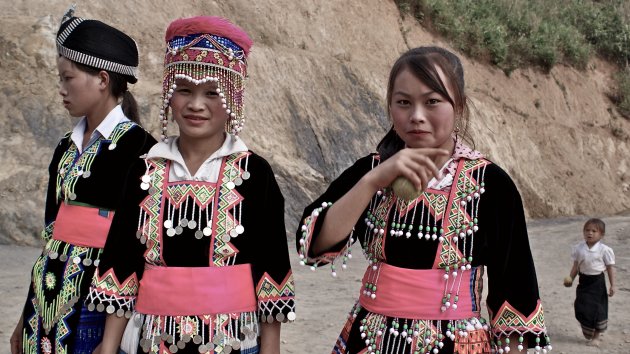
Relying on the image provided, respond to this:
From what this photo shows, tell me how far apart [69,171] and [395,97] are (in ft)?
4.52

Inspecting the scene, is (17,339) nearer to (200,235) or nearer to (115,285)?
(115,285)

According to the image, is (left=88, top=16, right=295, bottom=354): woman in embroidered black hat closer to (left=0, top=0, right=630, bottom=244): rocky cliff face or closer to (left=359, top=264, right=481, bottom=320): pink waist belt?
(left=359, top=264, right=481, bottom=320): pink waist belt

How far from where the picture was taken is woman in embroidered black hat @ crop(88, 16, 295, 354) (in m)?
2.32

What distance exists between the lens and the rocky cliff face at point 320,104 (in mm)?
10018

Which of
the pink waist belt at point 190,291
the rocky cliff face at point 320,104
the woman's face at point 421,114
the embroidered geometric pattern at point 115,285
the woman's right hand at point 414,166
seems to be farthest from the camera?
the rocky cliff face at point 320,104

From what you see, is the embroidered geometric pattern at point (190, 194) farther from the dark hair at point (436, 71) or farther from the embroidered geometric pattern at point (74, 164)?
the dark hair at point (436, 71)

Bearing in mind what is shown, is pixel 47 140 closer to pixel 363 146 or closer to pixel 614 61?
pixel 363 146

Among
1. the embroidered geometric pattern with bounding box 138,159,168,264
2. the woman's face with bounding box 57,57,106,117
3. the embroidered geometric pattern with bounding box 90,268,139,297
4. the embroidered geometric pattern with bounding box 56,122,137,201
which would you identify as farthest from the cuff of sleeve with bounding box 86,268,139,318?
the woman's face with bounding box 57,57,106,117

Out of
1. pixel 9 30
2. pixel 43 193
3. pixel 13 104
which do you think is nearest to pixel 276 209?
pixel 43 193

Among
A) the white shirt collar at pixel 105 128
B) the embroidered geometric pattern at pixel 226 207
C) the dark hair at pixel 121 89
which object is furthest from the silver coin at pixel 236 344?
the dark hair at pixel 121 89

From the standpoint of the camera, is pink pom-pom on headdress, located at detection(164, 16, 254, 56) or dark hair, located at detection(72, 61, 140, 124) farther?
dark hair, located at detection(72, 61, 140, 124)

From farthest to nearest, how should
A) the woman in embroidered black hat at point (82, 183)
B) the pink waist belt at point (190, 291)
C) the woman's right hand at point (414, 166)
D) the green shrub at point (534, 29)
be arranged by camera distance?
the green shrub at point (534, 29)
the woman in embroidered black hat at point (82, 183)
the pink waist belt at point (190, 291)
the woman's right hand at point (414, 166)

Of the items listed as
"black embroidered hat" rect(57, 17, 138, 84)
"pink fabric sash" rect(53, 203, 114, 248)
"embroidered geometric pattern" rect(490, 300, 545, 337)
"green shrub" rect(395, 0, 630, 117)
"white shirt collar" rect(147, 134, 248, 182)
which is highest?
"green shrub" rect(395, 0, 630, 117)

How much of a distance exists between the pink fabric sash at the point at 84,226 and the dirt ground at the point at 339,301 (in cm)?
293
